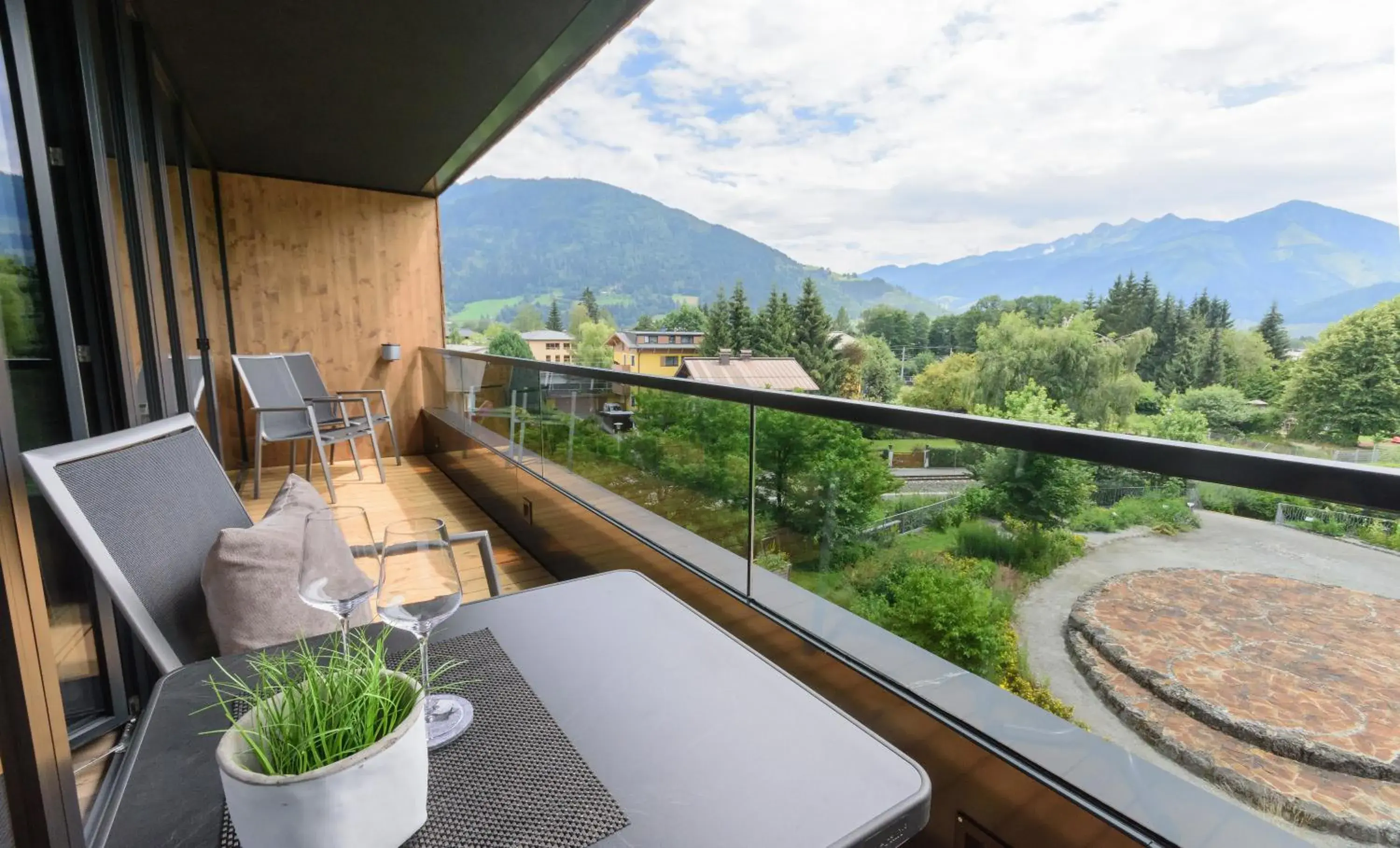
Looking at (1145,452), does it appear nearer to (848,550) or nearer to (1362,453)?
(848,550)

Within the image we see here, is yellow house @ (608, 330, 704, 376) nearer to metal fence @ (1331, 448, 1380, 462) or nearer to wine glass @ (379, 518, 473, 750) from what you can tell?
metal fence @ (1331, 448, 1380, 462)

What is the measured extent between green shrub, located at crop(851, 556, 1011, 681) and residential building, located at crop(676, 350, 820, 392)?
84.8 ft

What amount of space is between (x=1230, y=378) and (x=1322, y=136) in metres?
21.7

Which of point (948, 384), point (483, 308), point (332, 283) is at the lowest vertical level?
point (948, 384)

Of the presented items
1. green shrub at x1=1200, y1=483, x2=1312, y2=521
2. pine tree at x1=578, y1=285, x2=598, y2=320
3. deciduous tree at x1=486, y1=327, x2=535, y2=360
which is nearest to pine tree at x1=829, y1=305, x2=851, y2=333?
pine tree at x1=578, y1=285, x2=598, y2=320

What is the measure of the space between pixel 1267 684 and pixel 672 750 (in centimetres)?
94

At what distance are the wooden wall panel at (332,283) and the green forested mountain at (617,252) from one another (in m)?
28.8

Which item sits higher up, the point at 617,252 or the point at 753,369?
the point at 617,252

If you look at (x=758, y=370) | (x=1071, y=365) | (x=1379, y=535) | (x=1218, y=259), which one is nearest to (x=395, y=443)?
(x=1379, y=535)

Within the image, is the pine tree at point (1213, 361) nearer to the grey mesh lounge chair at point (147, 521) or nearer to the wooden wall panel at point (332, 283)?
the wooden wall panel at point (332, 283)

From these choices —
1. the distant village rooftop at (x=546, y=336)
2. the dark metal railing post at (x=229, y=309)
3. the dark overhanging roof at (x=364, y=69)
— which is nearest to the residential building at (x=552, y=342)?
the distant village rooftop at (x=546, y=336)

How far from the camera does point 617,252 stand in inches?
1690

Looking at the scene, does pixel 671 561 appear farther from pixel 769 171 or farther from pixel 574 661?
pixel 769 171

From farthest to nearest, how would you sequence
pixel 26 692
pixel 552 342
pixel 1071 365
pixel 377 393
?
pixel 1071 365 < pixel 552 342 < pixel 377 393 < pixel 26 692
